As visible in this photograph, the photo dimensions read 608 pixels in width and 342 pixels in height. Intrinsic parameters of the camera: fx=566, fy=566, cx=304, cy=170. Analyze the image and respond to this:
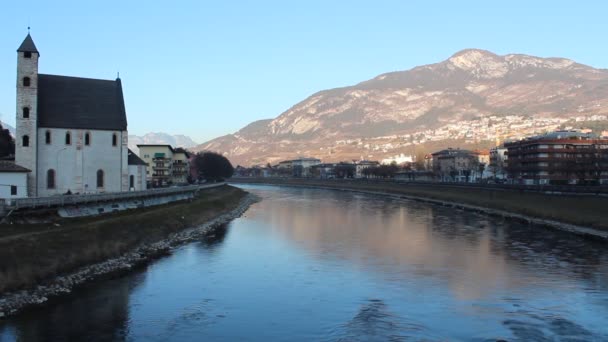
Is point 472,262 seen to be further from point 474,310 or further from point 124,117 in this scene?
point 124,117

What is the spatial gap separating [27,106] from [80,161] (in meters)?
7.79

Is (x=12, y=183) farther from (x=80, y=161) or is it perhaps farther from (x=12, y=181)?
(x=80, y=161)

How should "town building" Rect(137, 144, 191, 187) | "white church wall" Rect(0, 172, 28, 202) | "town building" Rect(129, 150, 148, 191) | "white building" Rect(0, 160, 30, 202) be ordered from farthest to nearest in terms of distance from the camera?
1. "town building" Rect(137, 144, 191, 187)
2. "town building" Rect(129, 150, 148, 191)
3. "white building" Rect(0, 160, 30, 202)
4. "white church wall" Rect(0, 172, 28, 202)

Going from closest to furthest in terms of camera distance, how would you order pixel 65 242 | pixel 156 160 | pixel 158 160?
1. pixel 65 242
2. pixel 156 160
3. pixel 158 160

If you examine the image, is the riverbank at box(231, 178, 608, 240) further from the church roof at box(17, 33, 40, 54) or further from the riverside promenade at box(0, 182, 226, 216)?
the church roof at box(17, 33, 40, 54)

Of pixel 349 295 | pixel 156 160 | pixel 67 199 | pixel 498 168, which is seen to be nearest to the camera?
pixel 349 295

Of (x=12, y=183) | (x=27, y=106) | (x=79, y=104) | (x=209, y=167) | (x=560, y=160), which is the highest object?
(x=79, y=104)

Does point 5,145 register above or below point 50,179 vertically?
above

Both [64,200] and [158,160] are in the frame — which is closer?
[64,200]

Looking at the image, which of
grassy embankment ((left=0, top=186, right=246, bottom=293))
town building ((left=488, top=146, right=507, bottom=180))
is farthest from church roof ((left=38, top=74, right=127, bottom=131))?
town building ((left=488, top=146, right=507, bottom=180))

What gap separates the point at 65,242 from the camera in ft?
101

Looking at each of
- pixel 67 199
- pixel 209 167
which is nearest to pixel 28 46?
pixel 67 199

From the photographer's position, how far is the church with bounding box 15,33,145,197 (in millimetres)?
58312

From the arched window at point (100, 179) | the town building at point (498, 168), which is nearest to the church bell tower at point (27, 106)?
the arched window at point (100, 179)
